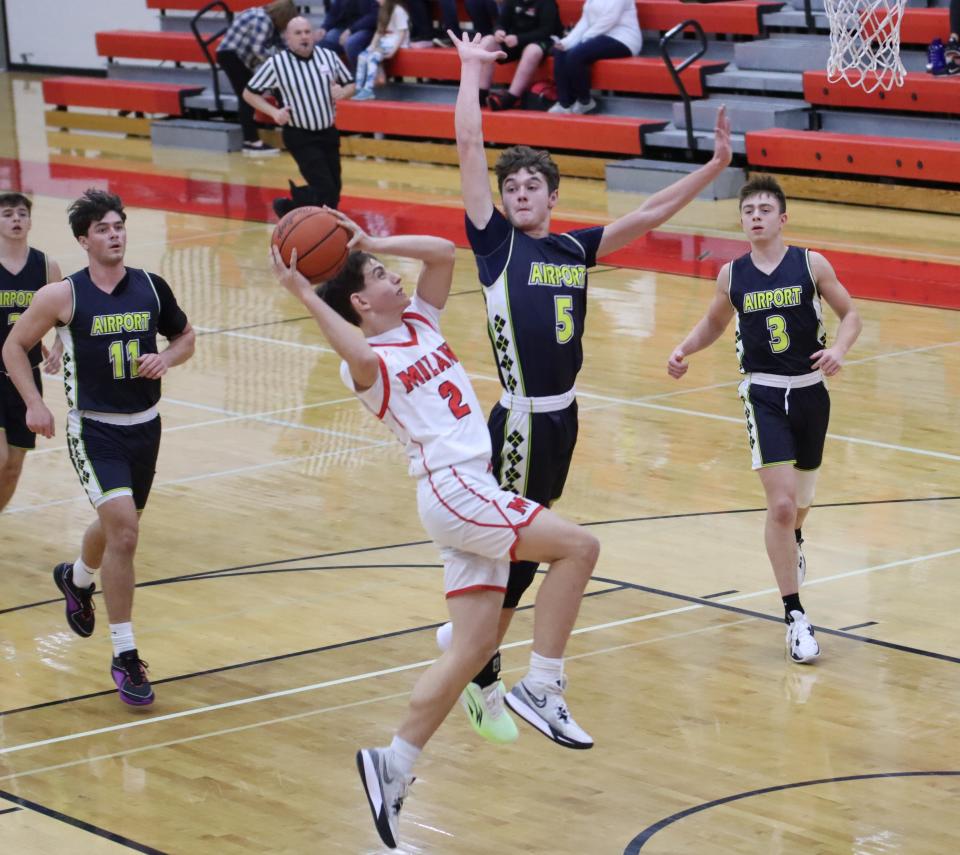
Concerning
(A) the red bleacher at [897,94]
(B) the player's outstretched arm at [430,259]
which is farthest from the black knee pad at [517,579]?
(A) the red bleacher at [897,94]

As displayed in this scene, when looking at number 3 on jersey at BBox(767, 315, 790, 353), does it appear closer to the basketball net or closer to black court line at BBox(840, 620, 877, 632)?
black court line at BBox(840, 620, 877, 632)

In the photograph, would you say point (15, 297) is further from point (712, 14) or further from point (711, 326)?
point (712, 14)

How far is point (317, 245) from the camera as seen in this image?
533 cm

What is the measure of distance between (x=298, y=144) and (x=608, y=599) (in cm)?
864

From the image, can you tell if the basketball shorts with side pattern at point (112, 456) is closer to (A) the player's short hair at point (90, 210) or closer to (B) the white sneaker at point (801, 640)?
(A) the player's short hair at point (90, 210)

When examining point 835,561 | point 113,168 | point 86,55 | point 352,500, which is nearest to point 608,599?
point 835,561

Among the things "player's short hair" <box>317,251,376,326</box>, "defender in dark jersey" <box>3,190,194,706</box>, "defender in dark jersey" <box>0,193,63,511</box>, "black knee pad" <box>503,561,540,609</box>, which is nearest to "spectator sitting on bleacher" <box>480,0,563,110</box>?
"defender in dark jersey" <box>0,193,63,511</box>

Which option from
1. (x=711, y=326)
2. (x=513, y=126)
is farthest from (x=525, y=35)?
(x=711, y=326)

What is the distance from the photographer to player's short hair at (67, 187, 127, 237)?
632 cm

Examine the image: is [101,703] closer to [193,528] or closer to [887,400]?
[193,528]

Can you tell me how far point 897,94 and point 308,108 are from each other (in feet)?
19.4

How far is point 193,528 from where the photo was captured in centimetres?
838

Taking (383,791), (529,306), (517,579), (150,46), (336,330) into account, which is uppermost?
(336,330)

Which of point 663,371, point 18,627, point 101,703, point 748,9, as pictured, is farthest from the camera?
point 748,9
